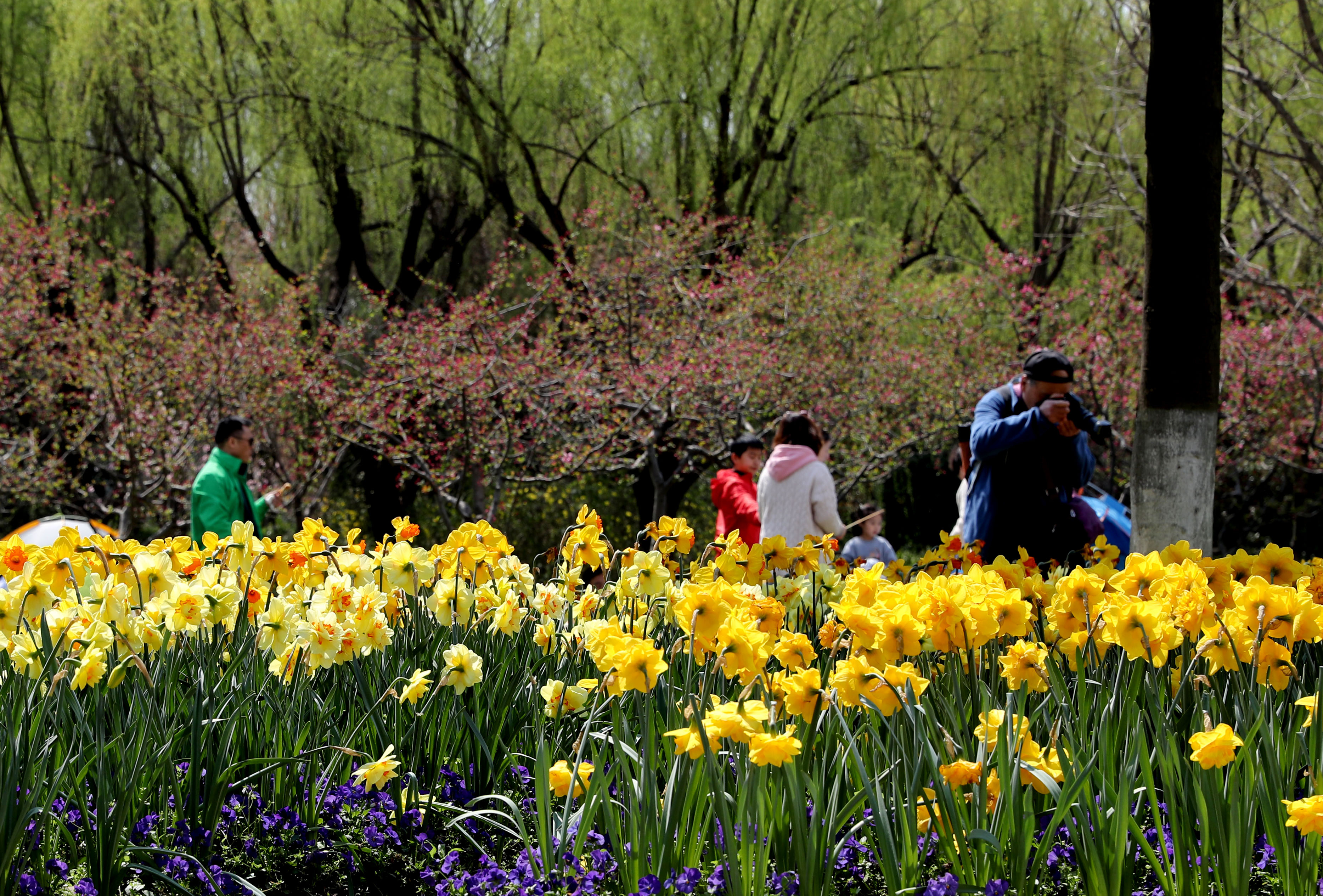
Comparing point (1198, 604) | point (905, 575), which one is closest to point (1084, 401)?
point (905, 575)

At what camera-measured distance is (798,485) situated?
5477 mm

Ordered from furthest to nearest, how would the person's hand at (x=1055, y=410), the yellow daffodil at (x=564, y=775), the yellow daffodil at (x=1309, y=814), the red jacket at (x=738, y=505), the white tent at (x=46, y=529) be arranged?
the white tent at (x=46, y=529) → the red jacket at (x=738, y=505) → the person's hand at (x=1055, y=410) → the yellow daffodil at (x=564, y=775) → the yellow daffodil at (x=1309, y=814)

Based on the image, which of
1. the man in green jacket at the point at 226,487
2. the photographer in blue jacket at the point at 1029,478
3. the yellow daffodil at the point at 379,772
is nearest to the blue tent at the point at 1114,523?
the photographer in blue jacket at the point at 1029,478

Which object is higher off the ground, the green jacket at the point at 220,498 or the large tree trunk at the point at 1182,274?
the large tree trunk at the point at 1182,274

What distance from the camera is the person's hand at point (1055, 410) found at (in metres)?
4.05

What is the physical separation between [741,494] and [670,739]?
386cm

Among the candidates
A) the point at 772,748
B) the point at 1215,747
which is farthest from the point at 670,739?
the point at 1215,747

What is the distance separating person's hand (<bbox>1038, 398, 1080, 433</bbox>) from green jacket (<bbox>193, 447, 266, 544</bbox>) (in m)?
3.57

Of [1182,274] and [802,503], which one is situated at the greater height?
[1182,274]

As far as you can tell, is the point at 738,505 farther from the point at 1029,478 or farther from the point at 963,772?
the point at 963,772

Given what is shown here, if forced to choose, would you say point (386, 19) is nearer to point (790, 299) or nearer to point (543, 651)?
point (790, 299)

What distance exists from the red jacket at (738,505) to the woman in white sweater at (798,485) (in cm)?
35

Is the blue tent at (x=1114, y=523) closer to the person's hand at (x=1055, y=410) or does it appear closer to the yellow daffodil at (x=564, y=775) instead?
the person's hand at (x=1055, y=410)

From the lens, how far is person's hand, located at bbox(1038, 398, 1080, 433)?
4047mm
